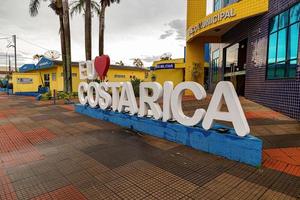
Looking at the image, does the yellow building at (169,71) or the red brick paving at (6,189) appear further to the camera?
the yellow building at (169,71)

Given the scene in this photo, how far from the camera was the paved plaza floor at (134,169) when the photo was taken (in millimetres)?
3043

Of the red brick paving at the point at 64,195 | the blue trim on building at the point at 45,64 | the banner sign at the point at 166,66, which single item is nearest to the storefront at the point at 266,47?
the banner sign at the point at 166,66

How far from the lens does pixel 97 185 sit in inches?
128

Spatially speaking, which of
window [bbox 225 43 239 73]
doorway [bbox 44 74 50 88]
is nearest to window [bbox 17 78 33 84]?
doorway [bbox 44 74 50 88]

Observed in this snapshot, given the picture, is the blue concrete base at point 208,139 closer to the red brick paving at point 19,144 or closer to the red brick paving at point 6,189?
the red brick paving at point 19,144

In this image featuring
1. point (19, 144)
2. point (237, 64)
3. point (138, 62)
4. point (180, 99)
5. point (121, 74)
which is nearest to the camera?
point (180, 99)

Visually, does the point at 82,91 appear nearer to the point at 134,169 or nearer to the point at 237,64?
the point at 134,169

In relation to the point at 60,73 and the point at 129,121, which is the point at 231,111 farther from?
the point at 60,73

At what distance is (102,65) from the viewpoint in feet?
28.0

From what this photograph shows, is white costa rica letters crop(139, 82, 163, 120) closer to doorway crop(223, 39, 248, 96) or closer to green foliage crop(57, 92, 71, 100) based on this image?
doorway crop(223, 39, 248, 96)

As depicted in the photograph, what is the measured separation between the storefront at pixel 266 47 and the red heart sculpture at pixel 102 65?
23.0 ft

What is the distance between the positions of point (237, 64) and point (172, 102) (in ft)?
35.0

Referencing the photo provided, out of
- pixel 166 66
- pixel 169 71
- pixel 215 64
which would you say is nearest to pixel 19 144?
pixel 215 64

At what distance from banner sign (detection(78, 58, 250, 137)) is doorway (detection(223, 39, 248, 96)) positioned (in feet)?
26.6
